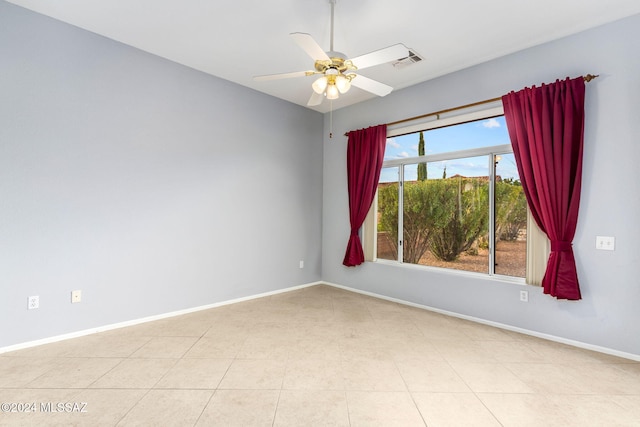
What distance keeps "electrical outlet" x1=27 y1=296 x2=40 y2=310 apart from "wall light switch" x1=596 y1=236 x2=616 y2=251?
5185 mm

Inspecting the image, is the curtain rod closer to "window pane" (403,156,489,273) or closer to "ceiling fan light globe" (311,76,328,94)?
"window pane" (403,156,489,273)

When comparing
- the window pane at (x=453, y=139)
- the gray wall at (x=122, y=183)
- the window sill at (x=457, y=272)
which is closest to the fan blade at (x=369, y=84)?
the window pane at (x=453, y=139)

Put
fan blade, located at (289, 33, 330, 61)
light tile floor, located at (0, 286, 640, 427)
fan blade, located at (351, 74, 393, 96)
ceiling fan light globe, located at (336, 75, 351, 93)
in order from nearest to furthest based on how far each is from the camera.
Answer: light tile floor, located at (0, 286, 640, 427), fan blade, located at (289, 33, 330, 61), ceiling fan light globe, located at (336, 75, 351, 93), fan blade, located at (351, 74, 393, 96)

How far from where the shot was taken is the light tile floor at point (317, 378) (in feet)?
6.01

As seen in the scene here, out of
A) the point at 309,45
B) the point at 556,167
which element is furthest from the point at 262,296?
the point at 556,167

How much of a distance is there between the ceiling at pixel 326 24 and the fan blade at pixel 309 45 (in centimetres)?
70

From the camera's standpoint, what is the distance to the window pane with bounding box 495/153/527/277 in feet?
10.8

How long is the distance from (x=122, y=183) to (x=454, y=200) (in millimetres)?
3960

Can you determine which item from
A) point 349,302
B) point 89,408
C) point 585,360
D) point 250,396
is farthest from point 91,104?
point 585,360

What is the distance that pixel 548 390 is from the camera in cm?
213

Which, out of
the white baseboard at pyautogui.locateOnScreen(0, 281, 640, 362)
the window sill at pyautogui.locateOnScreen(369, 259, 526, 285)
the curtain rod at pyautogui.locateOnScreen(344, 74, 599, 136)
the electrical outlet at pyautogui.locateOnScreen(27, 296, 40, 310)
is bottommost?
the white baseboard at pyautogui.locateOnScreen(0, 281, 640, 362)

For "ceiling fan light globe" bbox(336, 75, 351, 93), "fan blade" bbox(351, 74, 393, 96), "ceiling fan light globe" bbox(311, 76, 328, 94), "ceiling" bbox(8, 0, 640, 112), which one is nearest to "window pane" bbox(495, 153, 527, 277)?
"ceiling" bbox(8, 0, 640, 112)

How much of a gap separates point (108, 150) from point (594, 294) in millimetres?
4984

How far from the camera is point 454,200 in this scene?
3.92 meters
